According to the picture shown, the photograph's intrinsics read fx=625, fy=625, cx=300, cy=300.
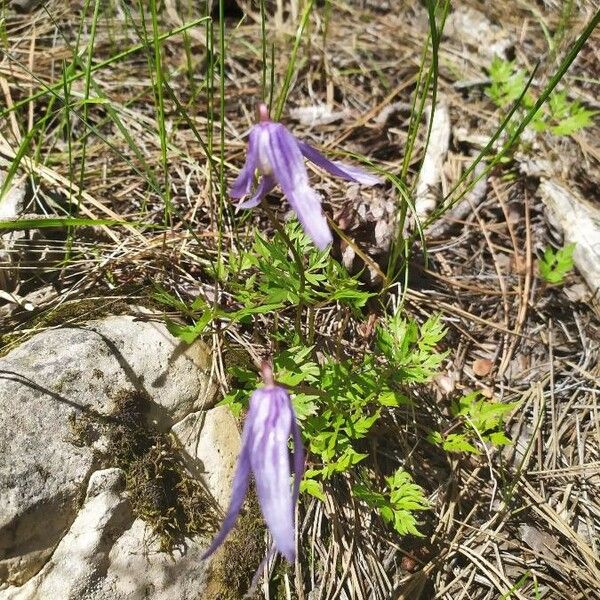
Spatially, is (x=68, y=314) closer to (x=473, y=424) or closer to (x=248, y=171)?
(x=248, y=171)

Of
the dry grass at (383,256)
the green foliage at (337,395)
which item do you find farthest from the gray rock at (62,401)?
the green foliage at (337,395)

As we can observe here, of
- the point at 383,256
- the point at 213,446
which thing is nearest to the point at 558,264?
the point at 383,256

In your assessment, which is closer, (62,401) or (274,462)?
(274,462)

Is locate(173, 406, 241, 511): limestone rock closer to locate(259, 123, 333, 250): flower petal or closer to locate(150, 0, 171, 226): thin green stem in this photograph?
locate(150, 0, 171, 226): thin green stem

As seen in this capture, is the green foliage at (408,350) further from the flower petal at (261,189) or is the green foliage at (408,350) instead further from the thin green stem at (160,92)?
the thin green stem at (160,92)

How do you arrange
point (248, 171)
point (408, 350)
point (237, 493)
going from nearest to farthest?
point (237, 493), point (248, 171), point (408, 350)

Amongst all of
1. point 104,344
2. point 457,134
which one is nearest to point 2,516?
point 104,344
